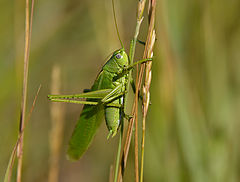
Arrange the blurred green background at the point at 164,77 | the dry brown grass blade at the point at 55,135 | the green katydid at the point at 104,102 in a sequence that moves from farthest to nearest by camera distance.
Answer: the blurred green background at the point at 164,77, the green katydid at the point at 104,102, the dry brown grass blade at the point at 55,135

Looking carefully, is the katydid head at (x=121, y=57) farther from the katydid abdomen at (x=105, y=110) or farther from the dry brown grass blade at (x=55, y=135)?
the dry brown grass blade at (x=55, y=135)

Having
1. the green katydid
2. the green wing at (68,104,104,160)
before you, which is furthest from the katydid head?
the green wing at (68,104,104,160)

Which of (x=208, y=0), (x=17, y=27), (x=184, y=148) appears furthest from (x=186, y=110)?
(x=17, y=27)

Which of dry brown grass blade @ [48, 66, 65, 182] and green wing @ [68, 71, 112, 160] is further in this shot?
green wing @ [68, 71, 112, 160]

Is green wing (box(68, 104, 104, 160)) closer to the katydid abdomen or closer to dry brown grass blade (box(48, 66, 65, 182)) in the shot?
the katydid abdomen

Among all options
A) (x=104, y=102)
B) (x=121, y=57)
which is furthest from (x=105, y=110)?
(x=121, y=57)

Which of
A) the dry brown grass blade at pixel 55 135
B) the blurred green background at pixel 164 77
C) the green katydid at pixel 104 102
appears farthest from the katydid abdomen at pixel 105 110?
the blurred green background at pixel 164 77

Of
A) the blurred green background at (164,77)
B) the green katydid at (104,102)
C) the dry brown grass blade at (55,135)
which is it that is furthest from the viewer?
the blurred green background at (164,77)

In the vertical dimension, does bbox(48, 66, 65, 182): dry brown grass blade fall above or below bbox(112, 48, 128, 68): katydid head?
below
